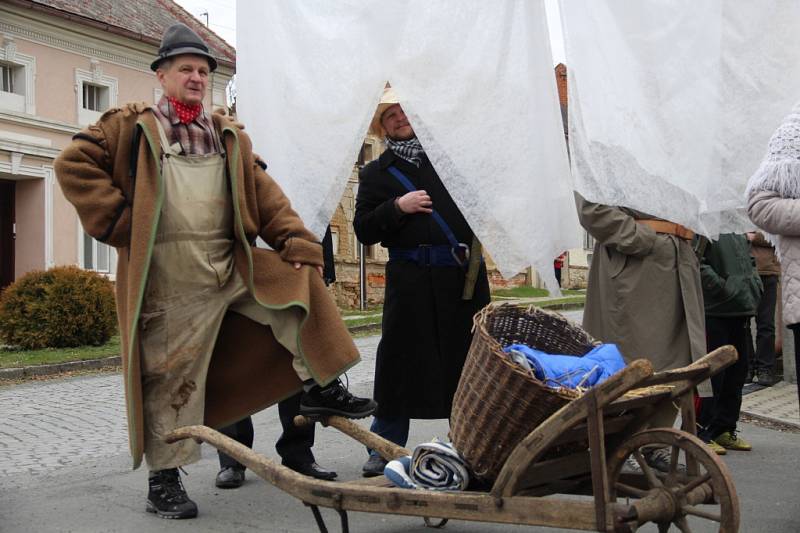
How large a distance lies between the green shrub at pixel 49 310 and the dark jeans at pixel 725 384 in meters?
11.1

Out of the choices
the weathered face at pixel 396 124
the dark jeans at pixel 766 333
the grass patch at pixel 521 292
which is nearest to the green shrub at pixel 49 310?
the dark jeans at pixel 766 333

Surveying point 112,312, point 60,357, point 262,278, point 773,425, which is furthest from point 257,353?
point 112,312

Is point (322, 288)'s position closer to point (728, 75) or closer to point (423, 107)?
point (423, 107)

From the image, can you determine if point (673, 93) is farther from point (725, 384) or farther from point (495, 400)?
point (725, 384)

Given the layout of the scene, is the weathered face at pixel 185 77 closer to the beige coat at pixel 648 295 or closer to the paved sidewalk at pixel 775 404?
the beige coat at pixel 648 295

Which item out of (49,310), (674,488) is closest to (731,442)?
(674,488)

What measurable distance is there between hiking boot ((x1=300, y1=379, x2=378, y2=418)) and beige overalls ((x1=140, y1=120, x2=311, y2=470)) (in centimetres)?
37

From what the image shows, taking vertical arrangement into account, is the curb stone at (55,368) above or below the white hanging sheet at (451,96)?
below

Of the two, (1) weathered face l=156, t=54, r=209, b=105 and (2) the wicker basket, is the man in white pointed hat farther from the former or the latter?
(2) the wicker basket

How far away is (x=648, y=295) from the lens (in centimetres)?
600

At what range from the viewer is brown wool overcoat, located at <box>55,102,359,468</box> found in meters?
4.80

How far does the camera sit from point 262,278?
16.3ft

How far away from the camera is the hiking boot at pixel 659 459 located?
4.05 meters

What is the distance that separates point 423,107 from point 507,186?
51 centimetres
